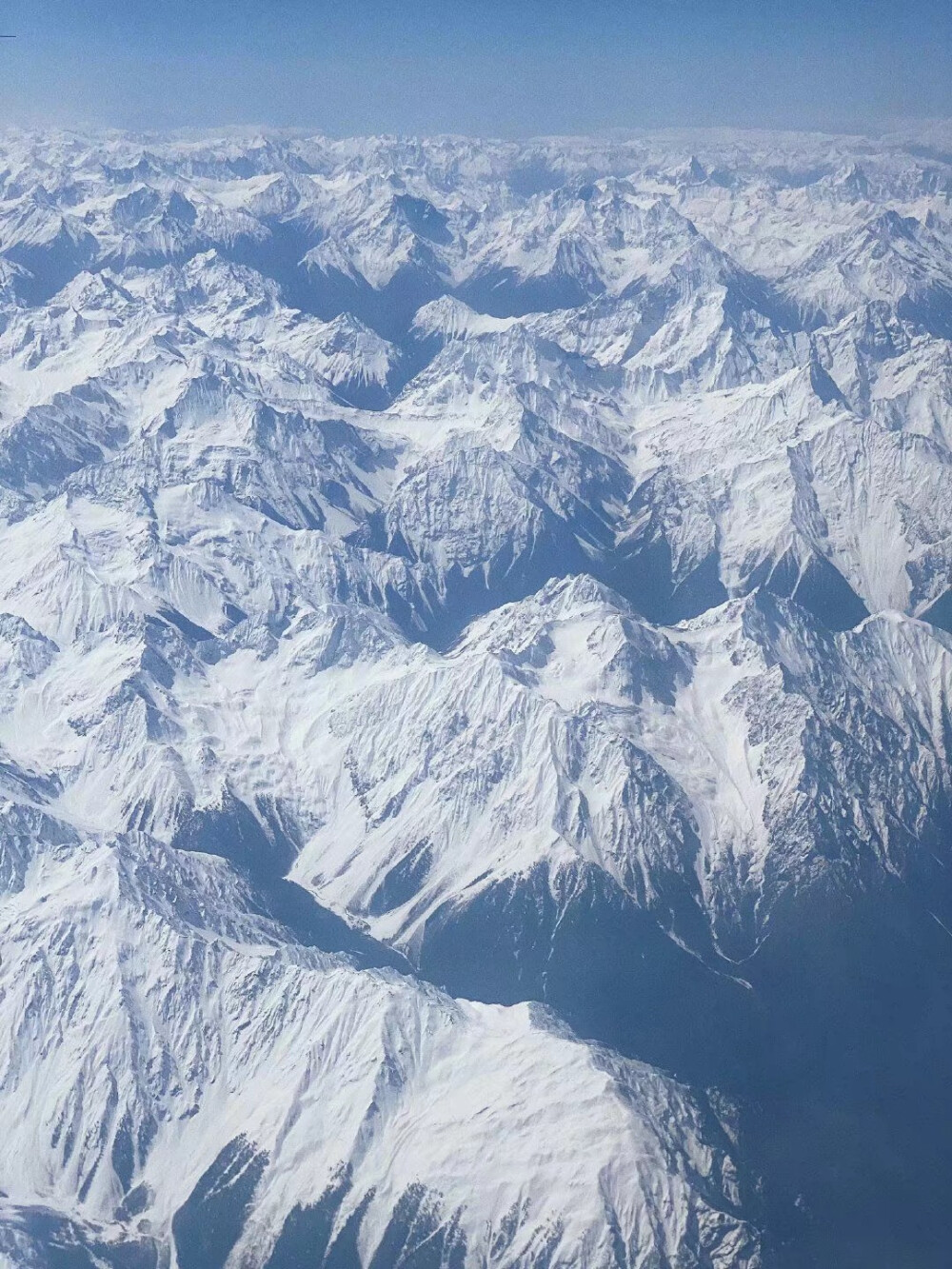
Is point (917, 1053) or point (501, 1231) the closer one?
point (501, 1231)

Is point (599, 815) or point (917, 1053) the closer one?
point (917, 1053)

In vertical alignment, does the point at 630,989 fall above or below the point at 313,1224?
above

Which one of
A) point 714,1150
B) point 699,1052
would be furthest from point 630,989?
point 714,1150

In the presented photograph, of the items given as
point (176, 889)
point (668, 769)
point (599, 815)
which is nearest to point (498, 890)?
point (599, 815)

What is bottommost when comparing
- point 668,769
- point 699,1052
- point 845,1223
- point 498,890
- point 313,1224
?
point 313,1224

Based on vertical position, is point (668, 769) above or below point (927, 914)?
above

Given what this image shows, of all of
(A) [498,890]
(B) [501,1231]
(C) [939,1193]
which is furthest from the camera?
(A) [498,890]

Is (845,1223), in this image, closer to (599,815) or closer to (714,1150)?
(714,1150)

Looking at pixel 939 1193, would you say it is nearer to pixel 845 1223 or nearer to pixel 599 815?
pixel 845 1223

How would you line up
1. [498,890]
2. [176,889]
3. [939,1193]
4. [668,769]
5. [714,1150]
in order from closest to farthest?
[714,1150], [939,1193], [176,889], [498,890], [668,769]
